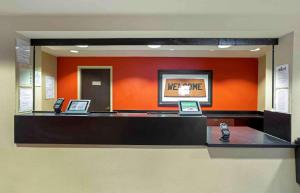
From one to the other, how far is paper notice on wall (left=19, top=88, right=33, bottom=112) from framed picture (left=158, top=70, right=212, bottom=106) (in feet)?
9.00

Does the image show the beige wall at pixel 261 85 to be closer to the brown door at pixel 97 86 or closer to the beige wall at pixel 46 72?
the brown door at pixel 97 86

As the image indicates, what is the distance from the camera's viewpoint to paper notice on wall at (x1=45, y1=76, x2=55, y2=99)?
178 inches

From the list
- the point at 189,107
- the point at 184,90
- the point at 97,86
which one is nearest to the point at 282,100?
the point at 189,107

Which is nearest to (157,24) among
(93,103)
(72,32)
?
(72,32)

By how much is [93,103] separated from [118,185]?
2885 millimetres

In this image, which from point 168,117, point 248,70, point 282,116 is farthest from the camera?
point 248,70

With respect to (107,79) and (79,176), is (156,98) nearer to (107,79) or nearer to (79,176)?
(107,79)

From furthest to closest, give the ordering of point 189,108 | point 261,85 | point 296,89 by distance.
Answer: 1. point 261,85
2. point 189,108
3. point 296,89

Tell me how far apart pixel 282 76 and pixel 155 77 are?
2799 mm

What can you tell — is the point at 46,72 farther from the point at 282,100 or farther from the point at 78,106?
the point at 282,100

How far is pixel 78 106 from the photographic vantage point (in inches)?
107

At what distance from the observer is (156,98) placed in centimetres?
510

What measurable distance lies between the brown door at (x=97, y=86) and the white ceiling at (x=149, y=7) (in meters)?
2.68

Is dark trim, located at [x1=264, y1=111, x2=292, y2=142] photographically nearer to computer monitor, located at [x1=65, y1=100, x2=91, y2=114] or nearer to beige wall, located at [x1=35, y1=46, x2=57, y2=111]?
computer monitor, located at [x1=65, y1=100, x2=91, y2=114]
